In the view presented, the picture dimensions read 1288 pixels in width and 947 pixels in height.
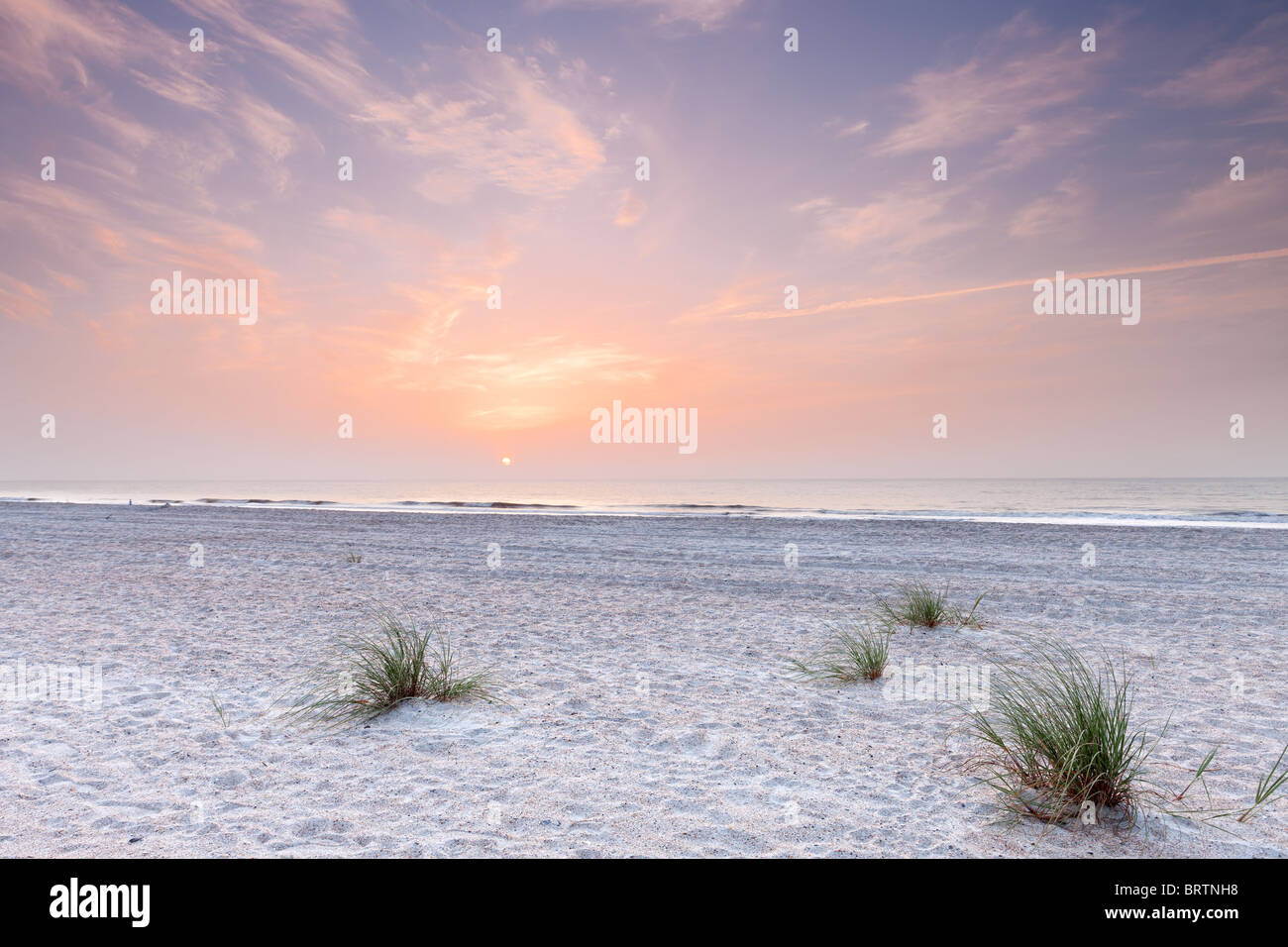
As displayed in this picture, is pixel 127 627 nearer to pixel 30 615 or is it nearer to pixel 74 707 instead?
A: pixel 30 615

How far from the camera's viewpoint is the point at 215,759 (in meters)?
4.53

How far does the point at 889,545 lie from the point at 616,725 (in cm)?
1441

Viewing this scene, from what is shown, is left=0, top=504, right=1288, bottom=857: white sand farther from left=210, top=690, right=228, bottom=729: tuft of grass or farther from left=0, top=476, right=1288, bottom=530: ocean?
left=0, top=476, right=1288, bottom=530: ocean

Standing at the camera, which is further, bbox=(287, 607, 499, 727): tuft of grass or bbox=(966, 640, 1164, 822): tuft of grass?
bbox=(287, 607, 499, 727): tuft of grass

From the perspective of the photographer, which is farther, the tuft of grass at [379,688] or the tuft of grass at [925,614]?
the tuft of grass at [925,614]

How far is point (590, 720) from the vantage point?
5387 mm

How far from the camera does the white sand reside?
11.6 feet

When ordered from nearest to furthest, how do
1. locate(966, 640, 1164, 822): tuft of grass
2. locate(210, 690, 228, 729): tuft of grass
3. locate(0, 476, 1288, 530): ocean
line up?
locate(966, 640, 1164, 822): tuft of grass → locate(210, 690, 228, 729): tuft of grass → locate(0, 476, 1288, 530): ocean

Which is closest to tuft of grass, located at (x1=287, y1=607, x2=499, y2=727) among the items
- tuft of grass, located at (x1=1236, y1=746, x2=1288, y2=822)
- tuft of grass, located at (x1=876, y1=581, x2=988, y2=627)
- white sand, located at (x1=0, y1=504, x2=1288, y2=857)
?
white sand, located at (x1=0, y1=504, x2=1288, y2=857)

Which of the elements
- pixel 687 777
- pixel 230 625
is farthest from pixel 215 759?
pixel 230 625

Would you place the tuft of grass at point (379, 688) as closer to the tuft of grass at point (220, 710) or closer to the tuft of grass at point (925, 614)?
the tuft of grass at point (220, 710)

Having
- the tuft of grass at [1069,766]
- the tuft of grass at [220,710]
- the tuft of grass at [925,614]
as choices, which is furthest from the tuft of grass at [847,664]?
the tuft of grass at [220,710]

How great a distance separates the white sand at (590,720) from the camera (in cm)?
355

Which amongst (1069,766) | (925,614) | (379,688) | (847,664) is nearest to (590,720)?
(379,688)
